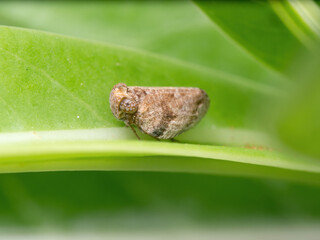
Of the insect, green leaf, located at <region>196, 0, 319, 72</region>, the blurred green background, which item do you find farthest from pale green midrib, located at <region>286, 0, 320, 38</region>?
the insect

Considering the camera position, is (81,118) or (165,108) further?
(165,108)

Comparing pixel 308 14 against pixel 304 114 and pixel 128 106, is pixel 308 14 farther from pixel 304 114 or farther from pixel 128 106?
pixel 128 106

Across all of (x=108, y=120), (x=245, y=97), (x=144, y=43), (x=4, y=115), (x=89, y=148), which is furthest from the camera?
(x=144, y=43)

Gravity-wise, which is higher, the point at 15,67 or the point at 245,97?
the point at 15,67

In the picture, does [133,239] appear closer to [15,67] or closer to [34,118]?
[34,118]

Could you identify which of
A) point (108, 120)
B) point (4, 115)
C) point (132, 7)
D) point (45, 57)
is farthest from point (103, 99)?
point (132, 7)

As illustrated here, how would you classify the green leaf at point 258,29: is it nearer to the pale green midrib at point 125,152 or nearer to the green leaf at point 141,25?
the green leaf at point 141,25

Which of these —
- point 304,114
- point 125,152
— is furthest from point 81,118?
point 304,114

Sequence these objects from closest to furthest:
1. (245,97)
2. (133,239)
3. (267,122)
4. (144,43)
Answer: (133,239) < (267,122) < (245,97) < (144,43)
